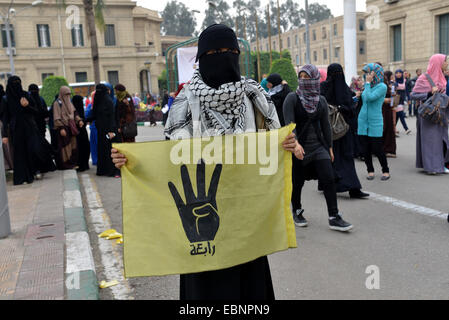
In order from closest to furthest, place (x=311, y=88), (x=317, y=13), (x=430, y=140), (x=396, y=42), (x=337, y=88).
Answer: (x=311, y=88), (x=337, y=88), (x=430, y=140), (x=396, y=42), (x=317, y=13)

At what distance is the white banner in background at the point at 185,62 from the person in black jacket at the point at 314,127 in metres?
12.2

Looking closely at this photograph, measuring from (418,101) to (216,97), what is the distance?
6.55 metres

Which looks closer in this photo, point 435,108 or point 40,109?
point 435,108

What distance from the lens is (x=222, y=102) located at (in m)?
2.61

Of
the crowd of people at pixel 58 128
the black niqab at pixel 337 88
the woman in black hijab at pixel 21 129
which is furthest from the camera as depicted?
the crowd of people at pixel 58 128

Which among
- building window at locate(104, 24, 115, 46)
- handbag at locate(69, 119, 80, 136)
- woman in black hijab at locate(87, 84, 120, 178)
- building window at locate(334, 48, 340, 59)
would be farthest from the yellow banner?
building window at locate(334, 48, 340, 59)

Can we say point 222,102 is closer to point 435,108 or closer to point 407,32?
point 435,108

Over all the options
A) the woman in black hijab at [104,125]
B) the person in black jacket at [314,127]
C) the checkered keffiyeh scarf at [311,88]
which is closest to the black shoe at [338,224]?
the person in black jacket at [314,127]

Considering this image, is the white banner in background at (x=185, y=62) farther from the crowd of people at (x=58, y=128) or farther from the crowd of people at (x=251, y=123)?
the crowd of people at (x=58, y=128)

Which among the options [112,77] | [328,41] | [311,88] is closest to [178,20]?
[328,41]

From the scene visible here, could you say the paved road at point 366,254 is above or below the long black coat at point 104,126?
below

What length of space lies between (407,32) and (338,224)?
32.1 m

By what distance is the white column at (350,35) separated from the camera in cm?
1365
